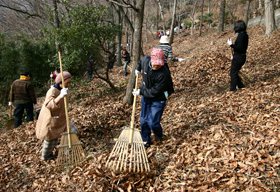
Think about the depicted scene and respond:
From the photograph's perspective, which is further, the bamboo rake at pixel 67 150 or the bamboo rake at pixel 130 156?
the bamboo rake at pixel 67 150

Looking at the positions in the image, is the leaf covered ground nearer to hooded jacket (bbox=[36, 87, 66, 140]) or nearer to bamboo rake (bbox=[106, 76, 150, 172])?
bamboo rake (bbox=[106, 76, 150, 172])

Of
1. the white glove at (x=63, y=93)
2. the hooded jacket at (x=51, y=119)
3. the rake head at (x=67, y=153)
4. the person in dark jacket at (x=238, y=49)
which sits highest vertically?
the person in dark jacket at (x=238, y=49)

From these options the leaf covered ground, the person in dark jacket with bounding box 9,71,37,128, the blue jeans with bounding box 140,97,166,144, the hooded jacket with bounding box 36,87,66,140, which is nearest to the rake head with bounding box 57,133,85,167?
the leaf covered ground

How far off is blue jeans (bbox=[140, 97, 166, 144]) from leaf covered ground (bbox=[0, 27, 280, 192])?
0.27 metres

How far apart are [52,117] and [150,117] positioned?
6.11 ft

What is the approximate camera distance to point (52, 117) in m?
6.46

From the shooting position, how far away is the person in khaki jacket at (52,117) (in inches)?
247

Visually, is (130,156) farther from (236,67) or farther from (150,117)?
(236,67)

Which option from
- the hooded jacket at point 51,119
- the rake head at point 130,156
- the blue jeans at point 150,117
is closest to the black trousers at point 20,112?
the hooded jacket at point 51,119

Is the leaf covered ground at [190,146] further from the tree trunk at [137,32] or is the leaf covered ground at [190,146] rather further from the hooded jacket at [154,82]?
the tree trunk at [137,32]

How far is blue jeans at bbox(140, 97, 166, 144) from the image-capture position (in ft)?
20.1

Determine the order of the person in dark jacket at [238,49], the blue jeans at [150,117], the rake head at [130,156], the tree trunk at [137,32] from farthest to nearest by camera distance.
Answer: the tree trunk at [137,32]
the person in dark jacket at [238,49]
the blue jeans at [150,117]
the rake head at [130,156]

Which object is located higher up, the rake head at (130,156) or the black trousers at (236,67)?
the black trousers at (236,67)

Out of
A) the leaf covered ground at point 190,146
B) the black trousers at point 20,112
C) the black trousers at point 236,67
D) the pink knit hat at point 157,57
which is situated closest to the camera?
the leaf covered ground at point 190,146
